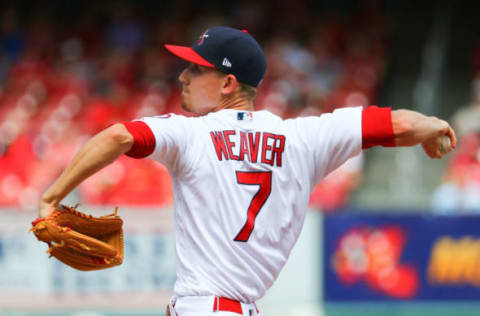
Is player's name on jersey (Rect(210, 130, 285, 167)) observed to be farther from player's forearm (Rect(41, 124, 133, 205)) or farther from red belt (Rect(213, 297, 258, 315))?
red belt (Rect(213, 297, 258, 315))

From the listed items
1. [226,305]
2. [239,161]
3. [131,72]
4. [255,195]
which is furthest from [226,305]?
[131,72]

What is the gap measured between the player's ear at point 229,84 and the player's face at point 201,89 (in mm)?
16

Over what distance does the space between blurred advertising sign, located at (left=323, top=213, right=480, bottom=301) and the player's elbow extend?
22.0 feet

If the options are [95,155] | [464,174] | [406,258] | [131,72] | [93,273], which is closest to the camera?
[95,155]

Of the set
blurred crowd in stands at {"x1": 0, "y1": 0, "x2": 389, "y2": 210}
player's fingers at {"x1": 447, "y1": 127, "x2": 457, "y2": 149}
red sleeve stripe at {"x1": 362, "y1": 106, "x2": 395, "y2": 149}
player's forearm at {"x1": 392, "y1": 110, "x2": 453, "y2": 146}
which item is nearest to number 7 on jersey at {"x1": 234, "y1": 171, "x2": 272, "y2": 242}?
red sleeve stripe at {"x1": 362, "y1": 106, "x2": 395, "y2": 149}

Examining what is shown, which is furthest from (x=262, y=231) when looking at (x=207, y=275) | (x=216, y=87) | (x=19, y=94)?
(x=19, y=94)

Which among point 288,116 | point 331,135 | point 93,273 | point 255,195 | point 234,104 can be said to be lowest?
point 93,273

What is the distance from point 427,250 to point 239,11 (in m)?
6.35

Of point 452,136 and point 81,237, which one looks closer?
point 81,237

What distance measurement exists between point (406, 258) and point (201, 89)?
6601 mm

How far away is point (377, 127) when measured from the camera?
3.07 meters

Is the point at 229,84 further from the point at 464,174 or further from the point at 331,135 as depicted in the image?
the point at 464,174

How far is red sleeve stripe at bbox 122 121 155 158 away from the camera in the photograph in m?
2.79

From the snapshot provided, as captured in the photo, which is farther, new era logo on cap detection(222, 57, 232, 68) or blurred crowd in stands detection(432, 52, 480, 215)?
blurred crowd in stands detection(432, 52, 480, 215)
